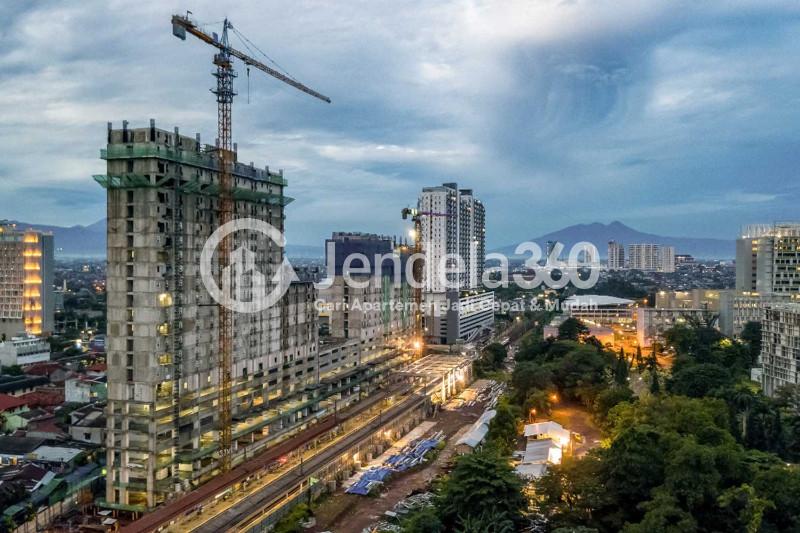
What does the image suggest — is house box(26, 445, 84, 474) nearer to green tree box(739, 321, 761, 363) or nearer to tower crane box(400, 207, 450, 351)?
tower crane box(400, 207, 450, 351)

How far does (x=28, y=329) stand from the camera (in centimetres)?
6738

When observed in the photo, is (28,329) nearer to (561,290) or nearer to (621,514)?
(621,514)

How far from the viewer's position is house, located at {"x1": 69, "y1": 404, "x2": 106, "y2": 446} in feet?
108

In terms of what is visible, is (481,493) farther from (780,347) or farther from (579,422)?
(780,347)

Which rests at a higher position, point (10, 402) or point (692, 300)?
point (692, 300)

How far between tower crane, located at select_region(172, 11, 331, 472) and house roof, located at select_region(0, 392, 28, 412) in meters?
19.1

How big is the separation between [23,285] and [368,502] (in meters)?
55.7

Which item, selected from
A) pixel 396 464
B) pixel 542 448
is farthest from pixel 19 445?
pixel 542 448

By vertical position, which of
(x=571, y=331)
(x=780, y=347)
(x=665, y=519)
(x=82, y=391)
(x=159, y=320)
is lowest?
(x=82, y=391)

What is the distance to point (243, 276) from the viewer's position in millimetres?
31344

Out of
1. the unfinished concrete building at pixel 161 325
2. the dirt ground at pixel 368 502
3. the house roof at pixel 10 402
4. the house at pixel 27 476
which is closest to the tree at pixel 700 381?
the dirt ground at pixel 368 502

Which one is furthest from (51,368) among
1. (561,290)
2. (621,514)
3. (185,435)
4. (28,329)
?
(561,290)

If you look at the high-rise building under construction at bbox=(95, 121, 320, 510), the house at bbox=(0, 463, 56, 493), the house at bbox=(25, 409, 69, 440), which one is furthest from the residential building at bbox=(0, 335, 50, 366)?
the high-rise building under construction at bbox=(95, 121, 320, 510)

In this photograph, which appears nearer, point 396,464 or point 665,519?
point 665,519
